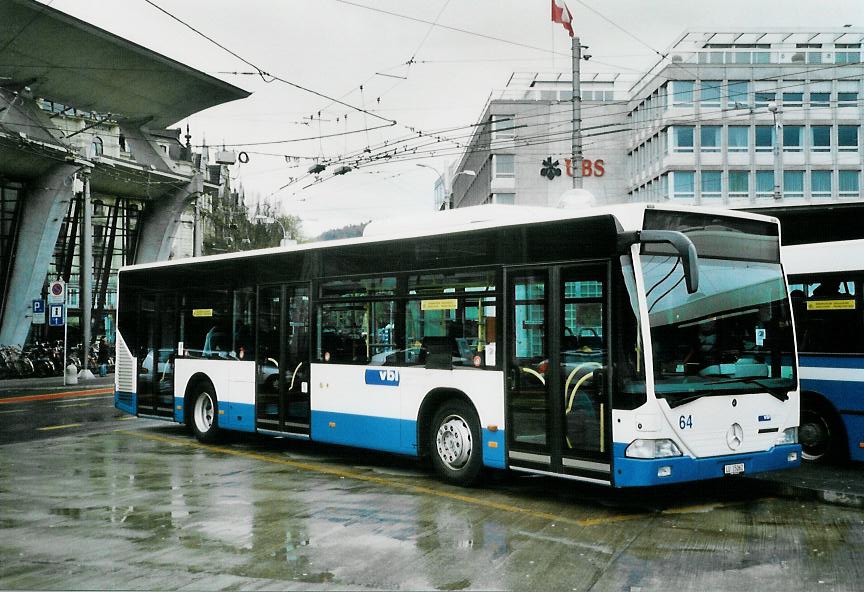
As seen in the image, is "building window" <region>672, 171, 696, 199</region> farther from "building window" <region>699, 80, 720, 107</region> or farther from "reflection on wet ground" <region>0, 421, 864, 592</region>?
"reflection on wet ground" <region>0, 421, 864, 592</region>

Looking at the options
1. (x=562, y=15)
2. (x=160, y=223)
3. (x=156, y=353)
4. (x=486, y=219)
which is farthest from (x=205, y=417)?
(x=160, y=223)

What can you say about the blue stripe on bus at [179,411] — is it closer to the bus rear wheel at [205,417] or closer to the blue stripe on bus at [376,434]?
the bus rear wheel at [205,417]

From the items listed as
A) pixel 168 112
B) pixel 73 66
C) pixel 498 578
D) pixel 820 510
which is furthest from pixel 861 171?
pixel 498 578

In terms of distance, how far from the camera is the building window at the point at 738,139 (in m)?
58.2

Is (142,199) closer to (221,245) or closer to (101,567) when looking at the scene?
(221,245)

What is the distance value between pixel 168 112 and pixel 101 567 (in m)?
41.1

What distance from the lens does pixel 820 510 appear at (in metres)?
9.16

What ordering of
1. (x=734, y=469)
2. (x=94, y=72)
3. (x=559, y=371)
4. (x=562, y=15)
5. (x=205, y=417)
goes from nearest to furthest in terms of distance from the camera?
(x=734, y=469), (x=559, y=371), (x=205, y=417), (x=562, y=15), (x=94, y=72)

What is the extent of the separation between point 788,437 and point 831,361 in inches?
89.4

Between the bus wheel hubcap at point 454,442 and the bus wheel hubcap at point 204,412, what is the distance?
568 cm

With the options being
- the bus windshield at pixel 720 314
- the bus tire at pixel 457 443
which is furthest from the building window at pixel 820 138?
the bus tire at pixel 457 443

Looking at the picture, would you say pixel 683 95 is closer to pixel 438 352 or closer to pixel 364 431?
pixel 364 431

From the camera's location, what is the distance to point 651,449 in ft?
28.0

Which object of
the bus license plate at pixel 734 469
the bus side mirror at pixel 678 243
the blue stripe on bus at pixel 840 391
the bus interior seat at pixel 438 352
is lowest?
the bus license plate at pixel 734 469
